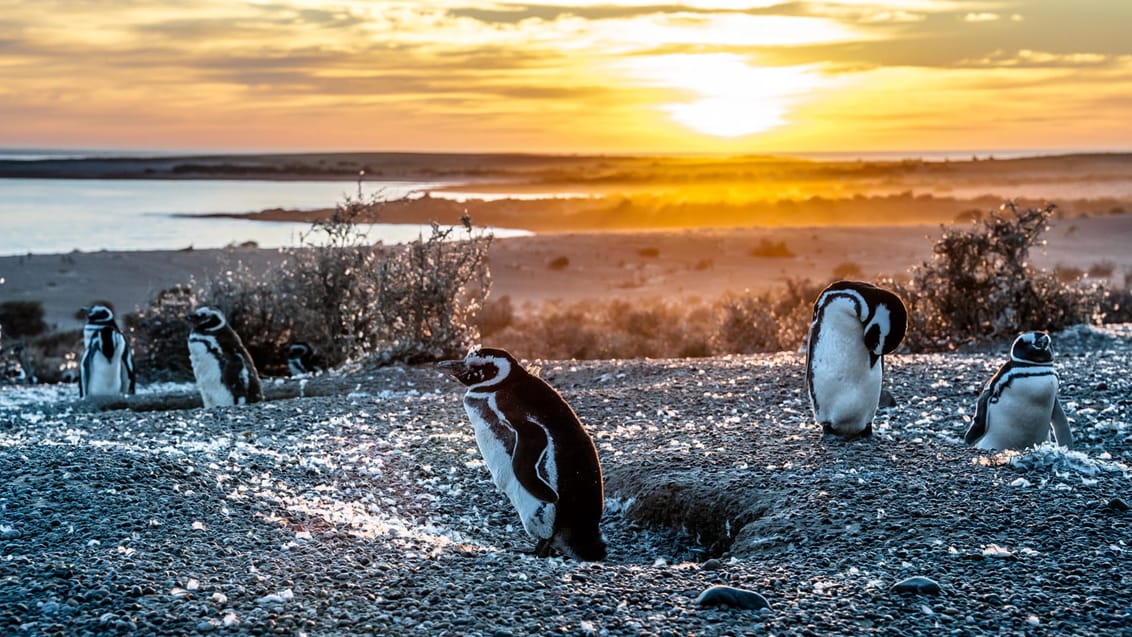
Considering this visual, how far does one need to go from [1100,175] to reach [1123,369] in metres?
101

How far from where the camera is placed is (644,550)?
5199 mm

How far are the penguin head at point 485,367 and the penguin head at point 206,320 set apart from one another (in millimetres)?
4797

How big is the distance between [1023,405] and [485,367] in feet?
10.3

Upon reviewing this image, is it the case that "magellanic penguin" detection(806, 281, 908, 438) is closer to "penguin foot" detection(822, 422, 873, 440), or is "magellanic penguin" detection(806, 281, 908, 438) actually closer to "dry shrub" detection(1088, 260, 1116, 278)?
"penguin foot" detection(822, 422, 873, 440)

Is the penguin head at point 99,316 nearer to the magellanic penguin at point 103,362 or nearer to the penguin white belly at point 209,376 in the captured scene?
the magellanic penguin at point 103,362

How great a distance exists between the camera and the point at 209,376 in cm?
900

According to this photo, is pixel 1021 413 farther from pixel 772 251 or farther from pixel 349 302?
pixel 772 251

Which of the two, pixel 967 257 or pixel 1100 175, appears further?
pixel 1100 175

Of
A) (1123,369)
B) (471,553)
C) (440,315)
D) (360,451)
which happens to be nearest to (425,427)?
(360,451)

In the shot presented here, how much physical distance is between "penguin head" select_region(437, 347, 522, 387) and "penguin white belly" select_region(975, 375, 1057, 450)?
2.94 meters

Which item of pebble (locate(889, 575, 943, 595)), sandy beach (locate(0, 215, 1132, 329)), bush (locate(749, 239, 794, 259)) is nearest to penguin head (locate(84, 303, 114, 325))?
pebble (locate(889, 575, 943, 595))

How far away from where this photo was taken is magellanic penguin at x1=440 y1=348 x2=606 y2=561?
4672 mm

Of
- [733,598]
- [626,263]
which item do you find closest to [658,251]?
[626,263]

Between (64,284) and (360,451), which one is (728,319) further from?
(64,284)
